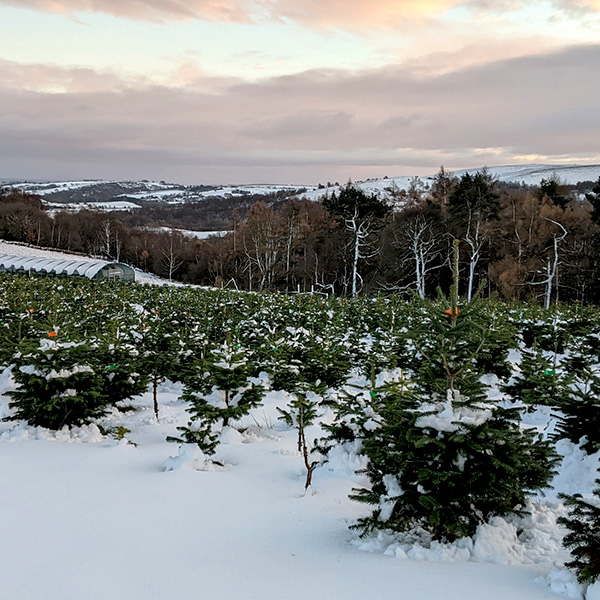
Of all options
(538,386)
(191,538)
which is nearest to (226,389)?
(191,538)

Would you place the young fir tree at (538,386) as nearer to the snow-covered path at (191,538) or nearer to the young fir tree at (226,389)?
the snow-covered path at (191,538)

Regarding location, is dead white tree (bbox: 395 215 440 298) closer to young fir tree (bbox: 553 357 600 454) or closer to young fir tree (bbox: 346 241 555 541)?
young fir tree (bbox: 553 357 600 454)

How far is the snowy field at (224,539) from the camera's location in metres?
2.95

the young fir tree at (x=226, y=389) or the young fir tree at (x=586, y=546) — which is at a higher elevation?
the young fir tree at (x=586, y=546)

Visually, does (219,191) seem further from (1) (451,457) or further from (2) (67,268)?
(1) (451,457)

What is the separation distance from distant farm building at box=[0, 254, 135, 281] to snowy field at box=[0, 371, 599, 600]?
3150cm

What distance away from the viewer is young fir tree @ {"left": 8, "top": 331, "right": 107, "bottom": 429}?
5.89m

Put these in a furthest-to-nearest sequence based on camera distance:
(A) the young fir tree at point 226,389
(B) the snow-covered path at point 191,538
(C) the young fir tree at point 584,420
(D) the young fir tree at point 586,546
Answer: (A) the young fir tree at point 226,389, (C) the young fir tree at point 584,420, (B) the snow-covered path at point 191,538, (D) the young fir tree at point 586,546

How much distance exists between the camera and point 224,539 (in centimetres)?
366

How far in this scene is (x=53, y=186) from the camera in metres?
196

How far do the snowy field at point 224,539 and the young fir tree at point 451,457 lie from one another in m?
0.19

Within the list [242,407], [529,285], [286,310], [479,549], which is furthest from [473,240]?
[479,549]

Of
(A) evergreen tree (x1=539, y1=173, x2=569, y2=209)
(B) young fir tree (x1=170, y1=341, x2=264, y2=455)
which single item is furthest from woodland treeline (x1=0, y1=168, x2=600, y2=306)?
(B) young fir tree (x1=170, y1=341, x2=264, y2=455)

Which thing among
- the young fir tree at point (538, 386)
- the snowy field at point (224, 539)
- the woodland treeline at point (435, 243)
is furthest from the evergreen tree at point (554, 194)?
the snowy field at point (224, 539)
